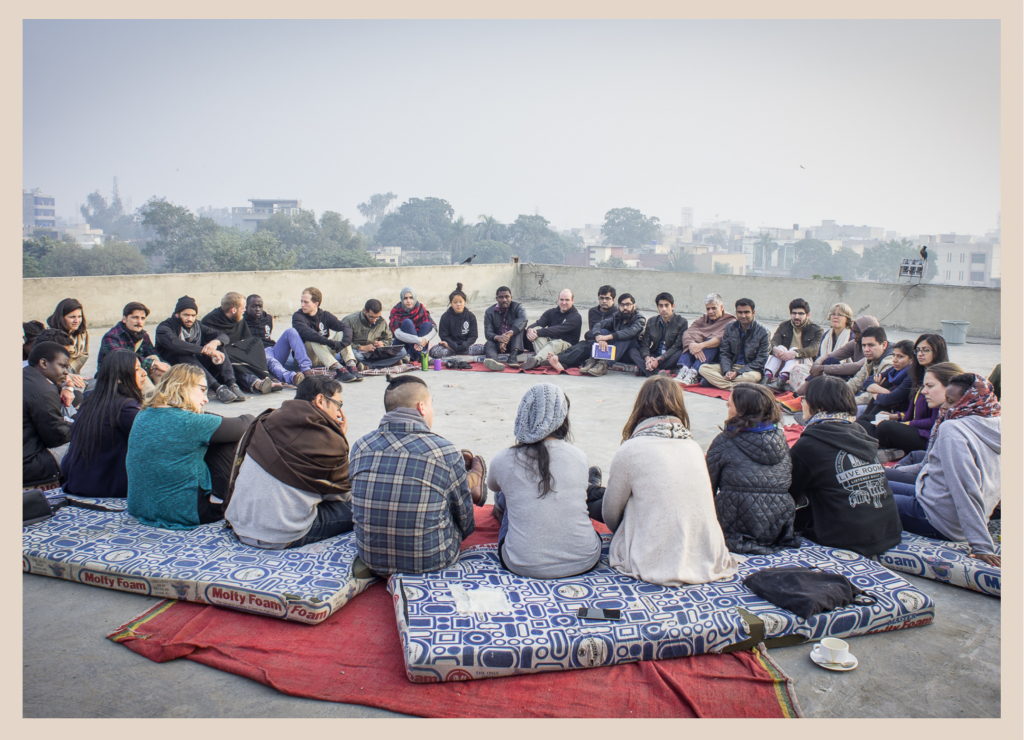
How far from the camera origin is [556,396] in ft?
10.3

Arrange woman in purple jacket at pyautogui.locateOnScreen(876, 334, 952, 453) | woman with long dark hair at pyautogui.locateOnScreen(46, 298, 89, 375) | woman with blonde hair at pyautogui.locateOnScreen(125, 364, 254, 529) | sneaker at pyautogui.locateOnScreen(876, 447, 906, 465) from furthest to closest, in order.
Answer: woman with long dark hair at pyautogui.locateOnScreen(46, 298, 89, 375) → sneaker at pyautogui.locateOnScreen(876, 447, 906, 465) → woman in purple jacket at pyautogui.locateOnScreen(876, 334, 952, 453) → woman with blonde hair at pyautogui.locateOnScreen(125, 364, 254, 529)

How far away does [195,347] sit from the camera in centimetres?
704

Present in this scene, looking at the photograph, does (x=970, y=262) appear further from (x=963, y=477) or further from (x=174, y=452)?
(x=174, y=452)

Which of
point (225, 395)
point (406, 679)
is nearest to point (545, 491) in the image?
point (406, 679)

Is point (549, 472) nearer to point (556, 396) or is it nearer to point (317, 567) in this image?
point (556, 396)

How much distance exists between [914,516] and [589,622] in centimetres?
200

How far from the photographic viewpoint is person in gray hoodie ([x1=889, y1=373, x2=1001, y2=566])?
137 inches

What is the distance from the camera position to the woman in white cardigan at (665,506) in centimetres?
305

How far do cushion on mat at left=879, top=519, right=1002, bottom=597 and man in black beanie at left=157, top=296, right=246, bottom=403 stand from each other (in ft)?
19.3

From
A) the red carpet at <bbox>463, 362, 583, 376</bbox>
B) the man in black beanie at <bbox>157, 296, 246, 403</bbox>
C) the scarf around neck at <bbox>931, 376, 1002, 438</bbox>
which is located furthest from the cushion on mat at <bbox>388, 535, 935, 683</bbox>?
the red carpet at <bbox>463, 362, 583, 376</bbox>

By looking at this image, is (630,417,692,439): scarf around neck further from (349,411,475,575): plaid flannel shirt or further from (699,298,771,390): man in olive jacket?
(699,298,771,390): man in olive jacket

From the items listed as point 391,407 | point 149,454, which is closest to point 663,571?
point 391,407

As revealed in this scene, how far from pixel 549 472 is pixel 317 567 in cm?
114

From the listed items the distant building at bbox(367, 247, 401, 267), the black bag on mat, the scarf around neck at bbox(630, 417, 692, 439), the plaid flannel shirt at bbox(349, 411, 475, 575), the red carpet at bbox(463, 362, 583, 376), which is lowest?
the black bag on mat
